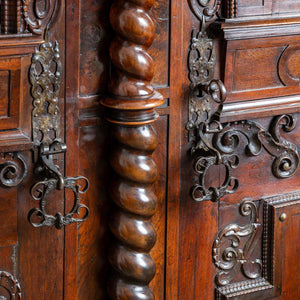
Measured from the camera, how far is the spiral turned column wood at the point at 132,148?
1734 mm

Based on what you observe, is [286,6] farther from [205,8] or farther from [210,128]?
[210,128]

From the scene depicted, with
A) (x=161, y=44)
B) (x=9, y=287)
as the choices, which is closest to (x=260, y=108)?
(x=161, y=44)

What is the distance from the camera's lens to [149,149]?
1817 mm

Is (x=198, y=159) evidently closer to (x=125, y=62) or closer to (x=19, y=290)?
(x=125, y=62)

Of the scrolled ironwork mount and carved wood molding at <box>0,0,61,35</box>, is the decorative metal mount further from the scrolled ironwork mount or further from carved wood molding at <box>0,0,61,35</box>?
the scrolled ironwork mount

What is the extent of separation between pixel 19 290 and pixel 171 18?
73 centimetres

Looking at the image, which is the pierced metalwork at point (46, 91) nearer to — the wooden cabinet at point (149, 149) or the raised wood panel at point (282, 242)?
the wooden cabinet at point (149, 149)

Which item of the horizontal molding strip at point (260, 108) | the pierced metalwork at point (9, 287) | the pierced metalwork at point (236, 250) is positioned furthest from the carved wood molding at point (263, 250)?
the pierced metalwork at point (9, 287)

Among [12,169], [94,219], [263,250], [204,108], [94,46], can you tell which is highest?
[94,46]

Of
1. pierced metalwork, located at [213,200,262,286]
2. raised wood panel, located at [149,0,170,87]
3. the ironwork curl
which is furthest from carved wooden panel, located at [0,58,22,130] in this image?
pierced metalwork, located at [213,200,262,286]

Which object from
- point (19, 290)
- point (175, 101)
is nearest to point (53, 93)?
point (175, 101)

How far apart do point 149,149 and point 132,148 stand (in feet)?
0.13

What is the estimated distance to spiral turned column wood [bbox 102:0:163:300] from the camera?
1734mm

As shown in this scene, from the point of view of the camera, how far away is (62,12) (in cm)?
171
